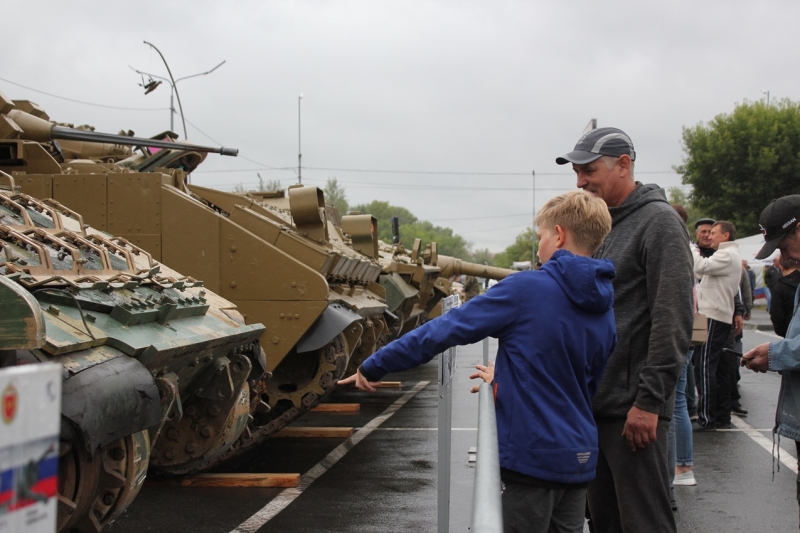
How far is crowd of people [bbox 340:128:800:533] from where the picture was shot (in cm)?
281

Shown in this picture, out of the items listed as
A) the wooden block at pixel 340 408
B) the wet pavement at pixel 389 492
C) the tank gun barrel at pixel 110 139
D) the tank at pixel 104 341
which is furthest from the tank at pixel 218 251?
the wooden block at pixel 340 408

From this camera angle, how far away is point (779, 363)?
354 cm

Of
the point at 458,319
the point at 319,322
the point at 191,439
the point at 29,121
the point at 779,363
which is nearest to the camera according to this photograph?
the point at 458,319

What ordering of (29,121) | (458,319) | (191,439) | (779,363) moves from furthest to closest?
1. (29,121)
2. (191,439)
3. (779,363)
4. (458,319)

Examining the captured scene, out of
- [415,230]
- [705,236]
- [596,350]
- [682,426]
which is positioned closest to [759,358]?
[596,350]

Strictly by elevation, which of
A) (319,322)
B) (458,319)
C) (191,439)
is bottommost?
(191,439)

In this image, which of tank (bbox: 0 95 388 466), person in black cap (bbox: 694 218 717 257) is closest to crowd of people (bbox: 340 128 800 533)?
tank (bbox: 0 95 388 466)

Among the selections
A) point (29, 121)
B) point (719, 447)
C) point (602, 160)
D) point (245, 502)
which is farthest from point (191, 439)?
point (719, 447)

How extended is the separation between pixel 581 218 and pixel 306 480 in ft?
15.9

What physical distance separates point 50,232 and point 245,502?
2631 millimetres

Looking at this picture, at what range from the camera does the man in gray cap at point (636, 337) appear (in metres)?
3.39

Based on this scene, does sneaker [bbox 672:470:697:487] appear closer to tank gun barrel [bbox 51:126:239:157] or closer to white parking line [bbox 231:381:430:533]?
white parking line [bbox 231:381:430:533]

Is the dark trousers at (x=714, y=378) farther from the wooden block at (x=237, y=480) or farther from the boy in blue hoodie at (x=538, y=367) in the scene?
the boy in blue hoodie at (x=538, y=367)

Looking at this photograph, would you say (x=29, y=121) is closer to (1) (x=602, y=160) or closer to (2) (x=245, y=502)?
(2) (x=245, y=502)
